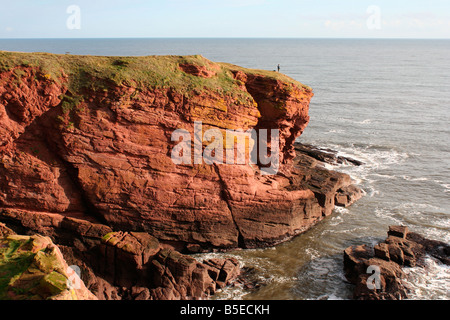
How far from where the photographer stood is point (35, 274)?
13781 millimetres

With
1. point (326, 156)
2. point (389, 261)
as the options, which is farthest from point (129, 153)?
point (326, 156)

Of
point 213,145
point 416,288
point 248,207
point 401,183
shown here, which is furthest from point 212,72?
point 401,183

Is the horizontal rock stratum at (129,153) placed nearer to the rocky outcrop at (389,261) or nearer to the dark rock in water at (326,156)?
the rocky outcrop at (389,261)

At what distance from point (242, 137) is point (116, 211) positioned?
8081 millimetres

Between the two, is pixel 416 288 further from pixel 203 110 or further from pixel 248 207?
pixel 203 110

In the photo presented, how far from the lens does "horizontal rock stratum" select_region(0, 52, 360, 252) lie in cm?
2006

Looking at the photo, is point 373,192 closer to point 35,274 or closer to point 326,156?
point 326,156

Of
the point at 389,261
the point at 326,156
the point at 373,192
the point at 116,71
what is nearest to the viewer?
the point at 389,261

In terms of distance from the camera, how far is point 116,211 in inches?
834

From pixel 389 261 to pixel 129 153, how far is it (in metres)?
14.6

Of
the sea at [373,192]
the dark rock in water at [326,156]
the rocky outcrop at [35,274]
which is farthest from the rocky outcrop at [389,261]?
the dark rock in water at [326,156]

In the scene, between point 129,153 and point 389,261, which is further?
point 129,153

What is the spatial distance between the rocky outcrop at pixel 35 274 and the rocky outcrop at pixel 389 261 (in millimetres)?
12339

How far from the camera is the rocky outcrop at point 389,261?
18.6 m
